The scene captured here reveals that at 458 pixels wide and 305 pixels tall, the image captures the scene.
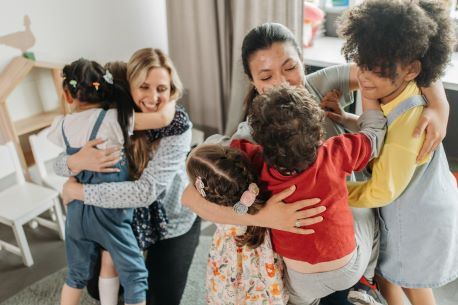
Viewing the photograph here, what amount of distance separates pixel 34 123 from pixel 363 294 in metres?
1.96

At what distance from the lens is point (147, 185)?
1.59 m

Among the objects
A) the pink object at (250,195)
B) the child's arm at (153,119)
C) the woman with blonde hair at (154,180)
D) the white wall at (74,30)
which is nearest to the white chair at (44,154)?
the white wall at (74,30)

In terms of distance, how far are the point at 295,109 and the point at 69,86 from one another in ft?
3.03

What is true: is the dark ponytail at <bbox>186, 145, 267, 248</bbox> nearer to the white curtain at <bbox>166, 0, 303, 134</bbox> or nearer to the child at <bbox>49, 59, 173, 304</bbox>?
the child at <bbox>49, 59, 173, 304</bbox>

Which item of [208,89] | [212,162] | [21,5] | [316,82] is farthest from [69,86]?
[208,89]

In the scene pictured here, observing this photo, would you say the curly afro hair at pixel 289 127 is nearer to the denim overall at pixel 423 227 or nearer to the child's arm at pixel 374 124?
the child's arm at pixel 374 124

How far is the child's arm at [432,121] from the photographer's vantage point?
1.06 m

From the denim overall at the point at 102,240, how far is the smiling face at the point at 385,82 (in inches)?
35.2

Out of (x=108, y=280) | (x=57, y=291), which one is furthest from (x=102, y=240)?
(x=57, y=291)

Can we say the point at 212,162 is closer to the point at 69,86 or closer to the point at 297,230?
the point at 297,230

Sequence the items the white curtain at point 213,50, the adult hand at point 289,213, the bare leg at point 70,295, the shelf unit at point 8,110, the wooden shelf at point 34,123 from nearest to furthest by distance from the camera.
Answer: the adult hand at point 289,213 → the bare leg at point 70,295 → the shelf unit at point 8,110 → the wooden shelf at point 34,123 → the white curtain at point 213,50

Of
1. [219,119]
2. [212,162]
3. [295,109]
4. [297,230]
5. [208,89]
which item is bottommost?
[219,119]

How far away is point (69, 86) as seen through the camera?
5.02ft

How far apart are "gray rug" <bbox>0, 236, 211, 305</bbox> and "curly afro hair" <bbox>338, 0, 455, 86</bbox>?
1.32 meters
